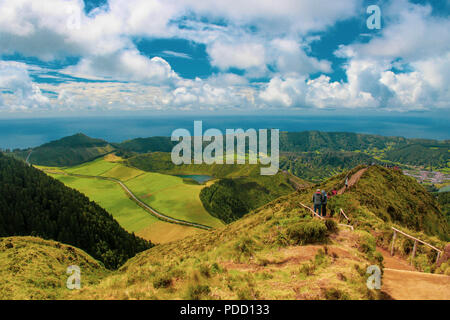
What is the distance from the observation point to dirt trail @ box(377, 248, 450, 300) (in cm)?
876

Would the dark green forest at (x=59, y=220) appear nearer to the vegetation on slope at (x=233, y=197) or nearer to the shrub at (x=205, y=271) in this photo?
the vegetation on slope at (x=233, y=197)

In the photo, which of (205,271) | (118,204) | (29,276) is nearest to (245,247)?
(205,271)

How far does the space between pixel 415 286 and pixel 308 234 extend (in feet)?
18.7

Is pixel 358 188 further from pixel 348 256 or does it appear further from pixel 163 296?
pixel 163 296

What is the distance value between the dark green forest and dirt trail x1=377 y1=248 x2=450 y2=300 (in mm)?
75238

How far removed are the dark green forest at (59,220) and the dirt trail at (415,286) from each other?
7524 cm

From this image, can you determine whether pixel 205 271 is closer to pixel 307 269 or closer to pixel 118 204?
pixel 307 269

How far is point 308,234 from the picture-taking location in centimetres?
1438

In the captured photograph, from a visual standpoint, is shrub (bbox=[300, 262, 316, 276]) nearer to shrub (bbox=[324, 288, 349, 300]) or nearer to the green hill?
shrub (bbox=[324, 288, 349, 300])

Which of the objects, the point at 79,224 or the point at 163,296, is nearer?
the point at 163,296

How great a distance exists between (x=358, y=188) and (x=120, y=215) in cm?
12904
